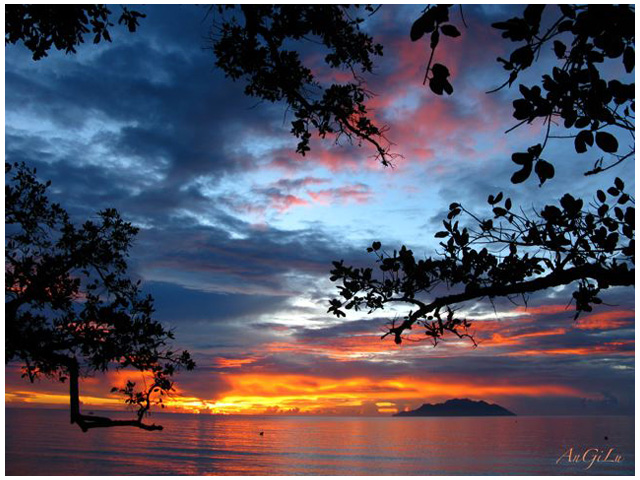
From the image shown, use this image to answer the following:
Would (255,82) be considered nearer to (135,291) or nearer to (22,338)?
(135,291)

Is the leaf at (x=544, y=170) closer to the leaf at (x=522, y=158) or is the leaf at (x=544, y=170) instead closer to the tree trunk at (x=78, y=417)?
the leaf at (x=522, y=158)

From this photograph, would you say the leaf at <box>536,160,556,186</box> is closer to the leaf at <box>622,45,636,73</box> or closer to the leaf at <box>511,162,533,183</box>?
the leaf at <box>511,162,533,183</box>

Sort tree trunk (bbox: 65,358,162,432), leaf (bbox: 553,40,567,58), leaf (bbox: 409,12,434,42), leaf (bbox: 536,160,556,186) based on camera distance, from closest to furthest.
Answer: leaf (bbox: 409,12,434,42)
leaf (bbox: 536,160,556,186)
leaf (bbox: 553,40,567,58)
tree trunk (bbox: 65,358,162,432)

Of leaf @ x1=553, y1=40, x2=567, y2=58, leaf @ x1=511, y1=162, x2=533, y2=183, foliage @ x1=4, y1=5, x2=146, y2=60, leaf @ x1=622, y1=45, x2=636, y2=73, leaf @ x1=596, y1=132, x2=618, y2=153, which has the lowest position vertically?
leaf @ x1=511, y1=162, x2=533, y2=183

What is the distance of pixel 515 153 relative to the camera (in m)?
3.47

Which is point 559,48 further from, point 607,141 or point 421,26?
point 421,26

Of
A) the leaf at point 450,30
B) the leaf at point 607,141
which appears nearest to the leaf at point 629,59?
the leaf at point 607,141

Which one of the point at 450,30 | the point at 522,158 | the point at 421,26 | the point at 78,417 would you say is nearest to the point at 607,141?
the point at 522,158

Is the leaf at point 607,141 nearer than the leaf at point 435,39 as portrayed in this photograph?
No

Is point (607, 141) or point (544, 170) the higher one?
point (607, 141)

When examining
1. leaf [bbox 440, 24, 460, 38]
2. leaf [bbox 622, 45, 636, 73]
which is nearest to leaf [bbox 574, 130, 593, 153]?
leaf [bbox 622, 45, 636, 73]

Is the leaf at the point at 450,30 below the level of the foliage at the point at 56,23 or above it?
below

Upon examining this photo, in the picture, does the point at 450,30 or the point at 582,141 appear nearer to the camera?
the point at 450,30

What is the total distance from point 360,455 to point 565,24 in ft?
324
